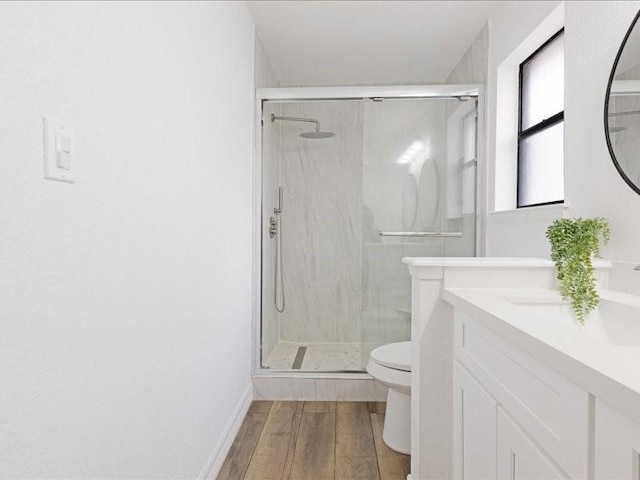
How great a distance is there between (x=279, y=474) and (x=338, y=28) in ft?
8.44

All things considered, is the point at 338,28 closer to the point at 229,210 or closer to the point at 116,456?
the point at 229,210

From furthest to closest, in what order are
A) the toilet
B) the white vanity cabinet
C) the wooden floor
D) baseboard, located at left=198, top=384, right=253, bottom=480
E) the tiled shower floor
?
the tiled shower floor → the toilet → the wooden floor → baseboard, located at left=198, top=384, right=253, bottom=480 → the white vanity cabinet

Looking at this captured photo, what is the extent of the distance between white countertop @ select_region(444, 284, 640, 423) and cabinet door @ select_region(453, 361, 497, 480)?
231 millimetres

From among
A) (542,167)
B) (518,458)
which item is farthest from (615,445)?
(542,167)

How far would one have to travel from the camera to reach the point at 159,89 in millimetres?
1308

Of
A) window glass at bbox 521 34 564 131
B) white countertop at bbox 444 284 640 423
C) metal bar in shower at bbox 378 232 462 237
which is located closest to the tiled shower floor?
metal bar in shower at bbox 378 232 462 237

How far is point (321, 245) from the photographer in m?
3.71

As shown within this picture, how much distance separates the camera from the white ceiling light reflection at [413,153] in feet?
9.04

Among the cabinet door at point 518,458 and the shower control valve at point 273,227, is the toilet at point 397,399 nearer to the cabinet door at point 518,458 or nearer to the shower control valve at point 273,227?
the cabinet door at point 518,458

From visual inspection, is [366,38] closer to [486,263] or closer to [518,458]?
[486,263]

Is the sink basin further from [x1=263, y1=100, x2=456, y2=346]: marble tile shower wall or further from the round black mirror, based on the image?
[x1=263, y1=100, x2=456, y2=346]: marble tile shower wall

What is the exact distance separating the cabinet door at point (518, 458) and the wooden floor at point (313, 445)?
3.20ft

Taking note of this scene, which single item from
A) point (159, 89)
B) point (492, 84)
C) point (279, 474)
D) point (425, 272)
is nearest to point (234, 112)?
point (159, 89)

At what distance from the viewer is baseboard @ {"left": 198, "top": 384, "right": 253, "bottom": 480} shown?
1780mm
